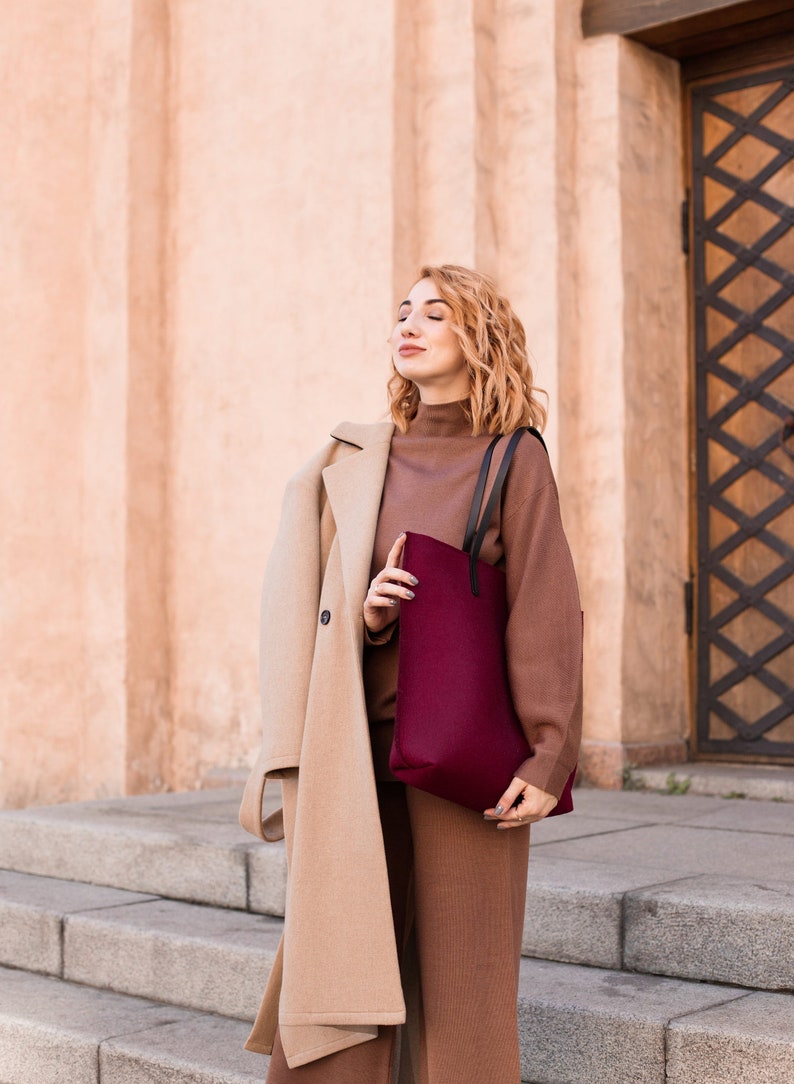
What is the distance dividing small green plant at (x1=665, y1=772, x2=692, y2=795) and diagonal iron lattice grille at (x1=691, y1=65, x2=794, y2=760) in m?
0.46

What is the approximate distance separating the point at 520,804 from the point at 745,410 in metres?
4.35

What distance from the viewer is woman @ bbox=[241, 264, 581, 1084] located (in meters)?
2.52

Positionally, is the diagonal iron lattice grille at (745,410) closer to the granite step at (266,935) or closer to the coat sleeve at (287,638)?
the granite step at (266,935)

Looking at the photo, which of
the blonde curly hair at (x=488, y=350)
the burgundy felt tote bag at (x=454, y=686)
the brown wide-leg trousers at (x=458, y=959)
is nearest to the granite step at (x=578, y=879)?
the brown wide-leg trousers at (x=458, y=959)

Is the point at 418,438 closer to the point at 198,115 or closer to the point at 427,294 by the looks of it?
the point at 427,294

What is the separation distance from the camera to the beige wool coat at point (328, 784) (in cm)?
253

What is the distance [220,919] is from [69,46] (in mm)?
5486

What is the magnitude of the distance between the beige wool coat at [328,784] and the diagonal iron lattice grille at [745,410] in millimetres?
3946

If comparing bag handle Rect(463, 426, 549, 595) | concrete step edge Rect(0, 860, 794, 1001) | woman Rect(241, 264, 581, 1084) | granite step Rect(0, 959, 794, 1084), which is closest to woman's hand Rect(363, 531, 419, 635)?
woman Rect(241, 264, 581, 1084)

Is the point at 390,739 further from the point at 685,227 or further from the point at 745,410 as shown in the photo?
the point at 685,227

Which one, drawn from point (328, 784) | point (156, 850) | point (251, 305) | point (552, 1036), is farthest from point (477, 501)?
point (251, 305)

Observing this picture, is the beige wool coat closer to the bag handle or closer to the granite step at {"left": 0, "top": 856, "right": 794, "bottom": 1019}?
the bag handle

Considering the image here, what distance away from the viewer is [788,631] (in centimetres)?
614

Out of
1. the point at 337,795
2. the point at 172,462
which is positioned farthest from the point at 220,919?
the point at 172,462
